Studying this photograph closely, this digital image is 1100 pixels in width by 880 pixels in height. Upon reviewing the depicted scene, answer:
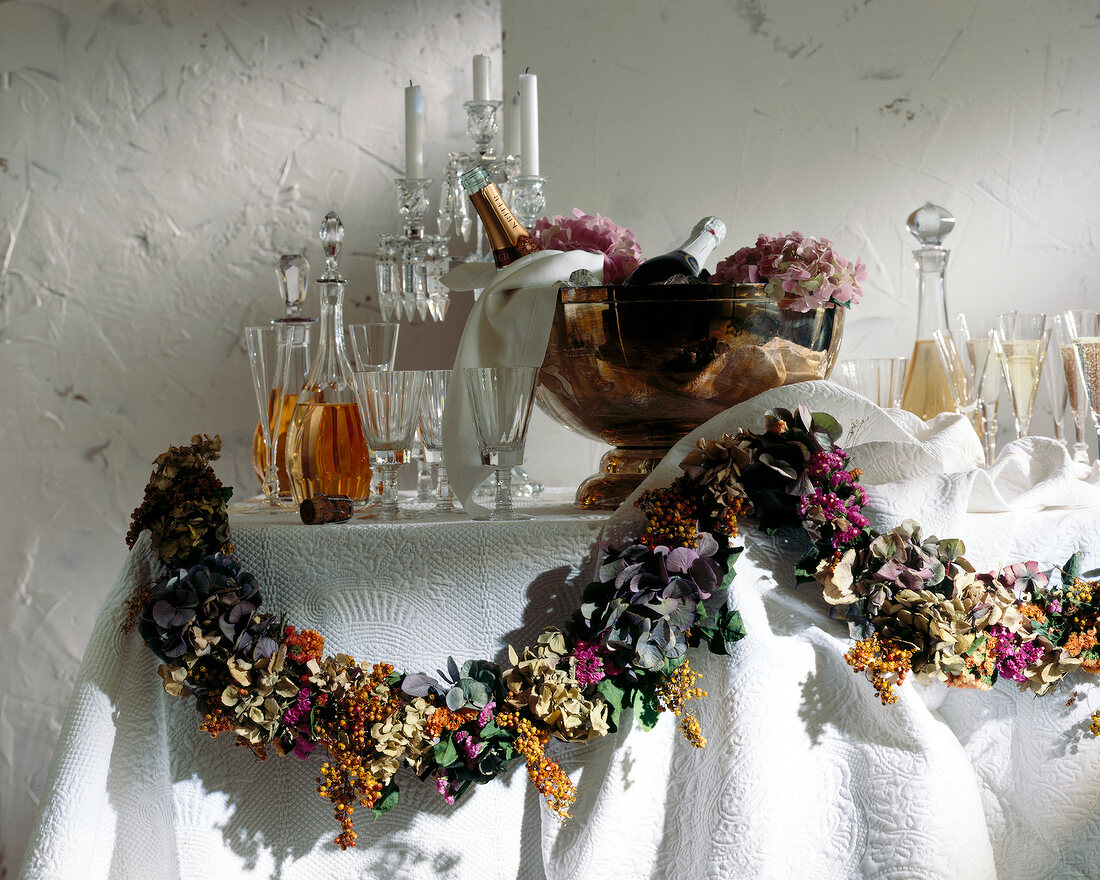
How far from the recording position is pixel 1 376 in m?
1.41

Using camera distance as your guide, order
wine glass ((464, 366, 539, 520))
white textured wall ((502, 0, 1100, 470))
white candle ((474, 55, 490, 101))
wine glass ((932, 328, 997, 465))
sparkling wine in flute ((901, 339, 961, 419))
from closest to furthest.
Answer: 1. wine glass ((464, 366, 539, 520))
2. wine glass ((932, 328, 997, 465))
3. sparkling wine in flute ((901, 339, 961, 419))
4. white candle ((474, 55, 490, 101))
5. white textured wall ((502, 0, 1100, 470))

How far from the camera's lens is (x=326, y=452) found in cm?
92

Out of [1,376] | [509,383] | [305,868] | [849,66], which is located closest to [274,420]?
[509,383]


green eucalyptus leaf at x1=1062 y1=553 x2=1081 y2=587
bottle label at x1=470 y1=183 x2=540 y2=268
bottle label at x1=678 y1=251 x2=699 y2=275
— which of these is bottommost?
green eucalyptus leaf at x1=1062 y1=553 x2=1081 y2=587

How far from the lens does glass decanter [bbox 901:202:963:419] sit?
114 cm

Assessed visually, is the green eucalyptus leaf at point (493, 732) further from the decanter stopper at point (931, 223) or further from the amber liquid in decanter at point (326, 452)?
the decanter stopper at point (931, 223)

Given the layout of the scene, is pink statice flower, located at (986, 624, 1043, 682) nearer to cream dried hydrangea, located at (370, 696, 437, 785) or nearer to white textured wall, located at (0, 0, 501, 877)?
cream dried hydrangea, located at (370, 696, 437, 785)

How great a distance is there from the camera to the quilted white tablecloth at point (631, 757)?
0.70m

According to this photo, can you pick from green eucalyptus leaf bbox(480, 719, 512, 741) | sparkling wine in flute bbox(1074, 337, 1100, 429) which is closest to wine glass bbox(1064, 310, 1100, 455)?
sparkling wine in flute bbox(1074, 337, 1100, 429)

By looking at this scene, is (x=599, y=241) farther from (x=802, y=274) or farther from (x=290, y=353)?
(x=290, y=353)

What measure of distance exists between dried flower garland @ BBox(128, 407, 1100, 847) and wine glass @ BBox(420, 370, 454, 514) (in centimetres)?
22

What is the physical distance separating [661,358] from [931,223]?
1.72 feet

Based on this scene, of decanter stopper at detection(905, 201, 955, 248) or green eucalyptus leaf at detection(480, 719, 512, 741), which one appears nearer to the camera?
green eucalyptus leaf at detection(480, 719, 512, 741)

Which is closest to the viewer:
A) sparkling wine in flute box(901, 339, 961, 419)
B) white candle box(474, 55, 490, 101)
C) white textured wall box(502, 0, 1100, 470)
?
sparkling wine in flute box(901, 339, 961, 419)
